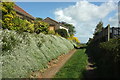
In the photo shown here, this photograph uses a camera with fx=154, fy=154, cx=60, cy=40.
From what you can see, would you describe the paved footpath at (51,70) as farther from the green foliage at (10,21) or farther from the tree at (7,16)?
the tree at (7,16)

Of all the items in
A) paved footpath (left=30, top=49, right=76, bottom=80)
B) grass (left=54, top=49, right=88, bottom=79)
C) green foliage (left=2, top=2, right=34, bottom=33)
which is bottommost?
paved footpath (left=30, top=49, right=76, bottom=80)

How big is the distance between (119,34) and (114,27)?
690 mm

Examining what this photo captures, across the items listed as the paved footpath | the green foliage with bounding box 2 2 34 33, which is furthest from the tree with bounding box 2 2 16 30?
the paved footpath

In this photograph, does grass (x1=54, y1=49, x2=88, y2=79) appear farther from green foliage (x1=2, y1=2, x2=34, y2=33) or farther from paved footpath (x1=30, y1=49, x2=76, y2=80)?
green foliage (x1=2, y1=2, x2=34, y2=33)

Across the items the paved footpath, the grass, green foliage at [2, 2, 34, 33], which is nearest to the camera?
the grass

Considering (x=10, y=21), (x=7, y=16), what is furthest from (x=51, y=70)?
(x=7, y=16)

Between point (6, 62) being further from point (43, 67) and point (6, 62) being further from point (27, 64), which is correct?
point (43, 67)

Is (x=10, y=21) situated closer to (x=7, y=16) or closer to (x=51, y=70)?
(x=7, y=16)

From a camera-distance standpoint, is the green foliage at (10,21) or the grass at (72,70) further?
the green foliage at (10,21)

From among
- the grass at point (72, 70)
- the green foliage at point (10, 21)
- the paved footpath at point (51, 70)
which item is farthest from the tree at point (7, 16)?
the grass at point (72, 70)

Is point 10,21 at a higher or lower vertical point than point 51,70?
higher

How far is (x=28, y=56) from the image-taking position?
Answer: 24.8 ft

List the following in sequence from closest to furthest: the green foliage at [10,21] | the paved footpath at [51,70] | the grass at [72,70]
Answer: the grass at [72,70], the paved footpath at [51,70], the green foliage at [10,21]

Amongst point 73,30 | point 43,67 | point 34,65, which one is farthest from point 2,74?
point 73,30
